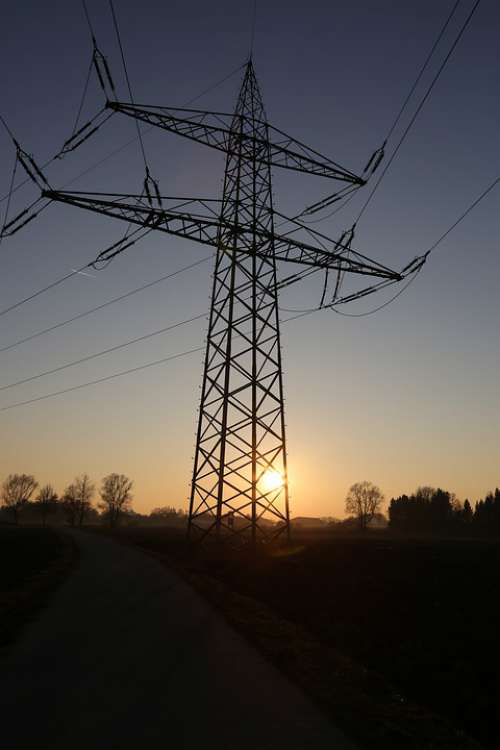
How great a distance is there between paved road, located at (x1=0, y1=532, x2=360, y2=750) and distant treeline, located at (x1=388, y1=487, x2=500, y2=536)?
9424 centimetres

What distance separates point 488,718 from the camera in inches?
266

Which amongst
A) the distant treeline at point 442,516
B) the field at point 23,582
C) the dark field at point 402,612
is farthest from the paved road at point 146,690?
the distant treeline at point 442,516

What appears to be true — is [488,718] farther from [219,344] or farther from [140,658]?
[219,344]

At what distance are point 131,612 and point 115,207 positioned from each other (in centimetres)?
1195

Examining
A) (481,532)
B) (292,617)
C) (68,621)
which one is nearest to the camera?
(68,621)

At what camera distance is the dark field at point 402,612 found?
7.32m

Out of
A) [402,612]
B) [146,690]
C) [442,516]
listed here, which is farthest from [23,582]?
[442,516]

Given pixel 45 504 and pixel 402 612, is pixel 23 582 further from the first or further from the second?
pixel 45 504

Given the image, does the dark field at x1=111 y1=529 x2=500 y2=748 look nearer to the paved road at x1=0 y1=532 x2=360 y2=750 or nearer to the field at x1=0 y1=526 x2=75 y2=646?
the paved road at x1=0 y1=532 x2=360 y2=750

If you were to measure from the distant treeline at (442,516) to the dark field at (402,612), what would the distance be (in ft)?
276

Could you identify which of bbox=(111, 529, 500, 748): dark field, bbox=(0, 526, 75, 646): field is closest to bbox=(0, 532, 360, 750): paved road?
bbox=(0, 526, 75, 646): field

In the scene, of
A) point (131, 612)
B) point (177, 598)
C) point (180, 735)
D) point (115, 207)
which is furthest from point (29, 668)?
point (115, 207)

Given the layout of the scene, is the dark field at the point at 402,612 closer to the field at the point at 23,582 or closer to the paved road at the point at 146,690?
the paved road at the point at 146,690

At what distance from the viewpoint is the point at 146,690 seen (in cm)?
577
